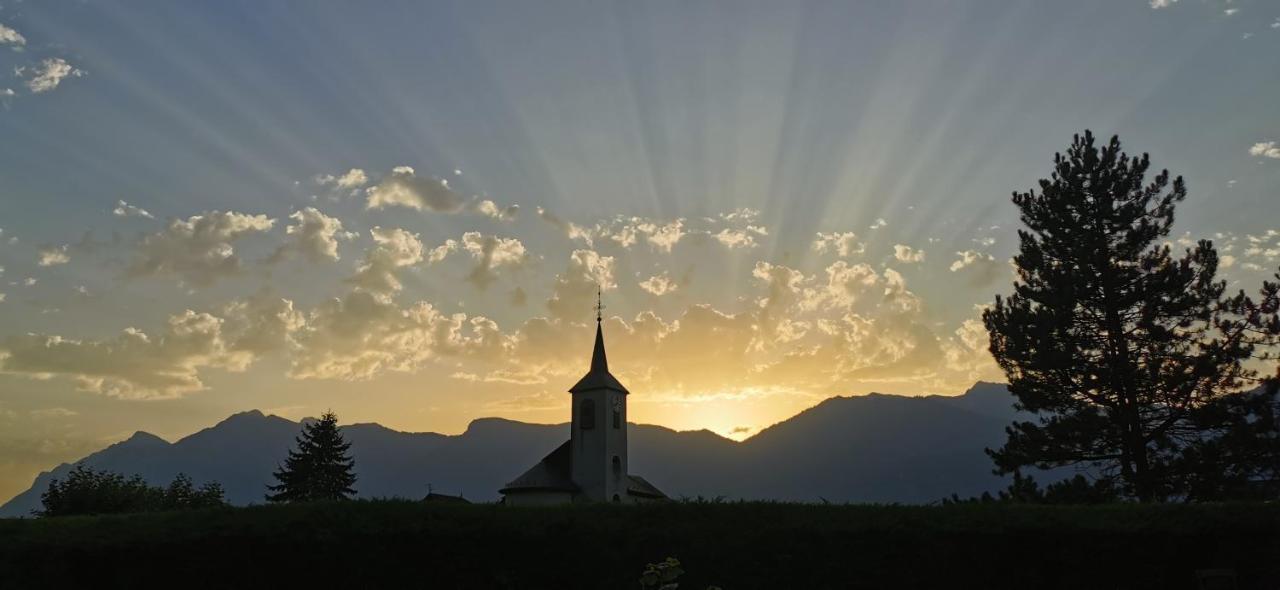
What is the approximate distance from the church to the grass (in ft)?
150

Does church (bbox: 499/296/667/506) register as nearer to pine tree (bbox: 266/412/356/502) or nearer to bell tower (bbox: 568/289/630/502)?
bell tower (bbox: 568/289/630/502)

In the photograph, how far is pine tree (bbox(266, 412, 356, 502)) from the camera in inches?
2977

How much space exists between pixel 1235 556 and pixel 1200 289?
15.5m

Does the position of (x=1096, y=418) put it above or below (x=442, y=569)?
above

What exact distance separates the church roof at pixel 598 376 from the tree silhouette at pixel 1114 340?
3759 centimetres

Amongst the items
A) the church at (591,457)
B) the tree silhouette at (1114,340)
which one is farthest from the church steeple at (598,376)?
the tree silhouette at (1114,340)

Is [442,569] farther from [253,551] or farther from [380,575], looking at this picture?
[253,551]

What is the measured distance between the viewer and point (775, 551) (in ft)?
51.4

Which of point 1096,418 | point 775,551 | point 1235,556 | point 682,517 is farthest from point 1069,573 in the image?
point 1096,418

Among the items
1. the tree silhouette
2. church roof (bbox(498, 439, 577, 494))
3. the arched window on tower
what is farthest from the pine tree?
the tree silhouette

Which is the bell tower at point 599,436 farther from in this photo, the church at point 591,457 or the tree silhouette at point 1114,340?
the tree silhouette at point 1114,340

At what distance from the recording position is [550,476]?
63.7 meters

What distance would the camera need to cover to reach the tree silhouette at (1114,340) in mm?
27469

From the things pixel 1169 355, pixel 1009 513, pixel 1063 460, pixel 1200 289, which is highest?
pixel 1200 289
